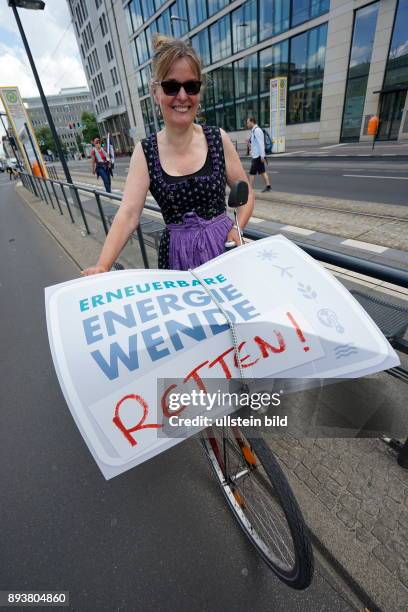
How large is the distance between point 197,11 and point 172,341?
40.5m

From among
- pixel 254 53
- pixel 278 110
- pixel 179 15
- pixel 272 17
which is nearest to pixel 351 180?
pixel 278 110

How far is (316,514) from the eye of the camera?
164cm

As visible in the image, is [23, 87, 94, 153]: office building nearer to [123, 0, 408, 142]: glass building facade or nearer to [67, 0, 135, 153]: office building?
[67, 0, 135, 153]: office building

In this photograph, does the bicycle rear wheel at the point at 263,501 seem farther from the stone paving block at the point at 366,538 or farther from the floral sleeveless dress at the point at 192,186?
the floral sleeveless dress at the point at 192,186

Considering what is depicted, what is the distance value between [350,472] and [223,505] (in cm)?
77

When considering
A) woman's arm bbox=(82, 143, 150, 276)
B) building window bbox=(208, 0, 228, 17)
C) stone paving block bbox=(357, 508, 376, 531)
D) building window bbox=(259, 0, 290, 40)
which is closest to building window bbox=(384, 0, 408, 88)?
building window bbox=(259, 0, 290, 40)

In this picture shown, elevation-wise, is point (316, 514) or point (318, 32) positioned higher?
point (318, 32)

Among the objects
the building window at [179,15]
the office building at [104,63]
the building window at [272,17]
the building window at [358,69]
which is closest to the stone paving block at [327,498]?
the building window at [358,69]

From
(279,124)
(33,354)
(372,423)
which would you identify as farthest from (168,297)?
(279,124)

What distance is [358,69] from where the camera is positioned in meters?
18.8

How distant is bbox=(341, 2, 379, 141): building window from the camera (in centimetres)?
1756

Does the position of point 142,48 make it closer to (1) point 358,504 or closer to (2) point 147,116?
(2) point 147,116

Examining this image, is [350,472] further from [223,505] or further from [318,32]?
[318,32]

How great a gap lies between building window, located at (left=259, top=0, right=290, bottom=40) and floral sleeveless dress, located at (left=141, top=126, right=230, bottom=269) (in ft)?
93.2
